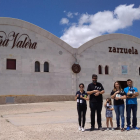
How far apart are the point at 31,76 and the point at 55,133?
12.4 metres

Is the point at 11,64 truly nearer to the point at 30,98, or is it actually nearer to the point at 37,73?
the point at 37,73

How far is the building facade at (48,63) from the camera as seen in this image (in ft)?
60.2

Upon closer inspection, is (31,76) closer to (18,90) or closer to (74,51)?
(18,90)

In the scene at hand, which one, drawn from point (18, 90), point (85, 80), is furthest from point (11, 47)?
point (85, 80)

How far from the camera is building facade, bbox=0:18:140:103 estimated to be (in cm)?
Answer: 1834

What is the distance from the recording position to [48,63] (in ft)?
65.0

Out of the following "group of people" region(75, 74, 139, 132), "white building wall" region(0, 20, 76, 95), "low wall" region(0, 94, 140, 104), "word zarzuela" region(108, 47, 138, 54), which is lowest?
"low wall" region(0, 94, 140, 104)

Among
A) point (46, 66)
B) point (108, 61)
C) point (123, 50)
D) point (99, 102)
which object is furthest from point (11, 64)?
point (99, 102)

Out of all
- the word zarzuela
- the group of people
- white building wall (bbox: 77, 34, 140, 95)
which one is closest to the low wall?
white building wall (bbox: 77, 34, 140, 95)

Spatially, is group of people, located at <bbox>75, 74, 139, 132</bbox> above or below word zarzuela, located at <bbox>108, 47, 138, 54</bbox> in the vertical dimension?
below

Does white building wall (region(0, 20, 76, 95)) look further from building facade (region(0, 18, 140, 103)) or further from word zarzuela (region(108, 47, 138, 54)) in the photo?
word zarzuela (region(108, 47, 138, 54))

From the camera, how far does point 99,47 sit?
869 inches

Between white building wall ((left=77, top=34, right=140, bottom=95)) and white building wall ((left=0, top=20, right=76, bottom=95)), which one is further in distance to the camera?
white building wall ((left=77, top=34, right=140, bottom=95))

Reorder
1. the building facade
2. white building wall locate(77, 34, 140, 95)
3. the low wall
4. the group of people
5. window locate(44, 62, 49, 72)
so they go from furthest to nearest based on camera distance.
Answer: white building wall locate(77, 34, 140, 95), window locate(44, 62, 49, 72), the building facade, the low wall, the group of people
